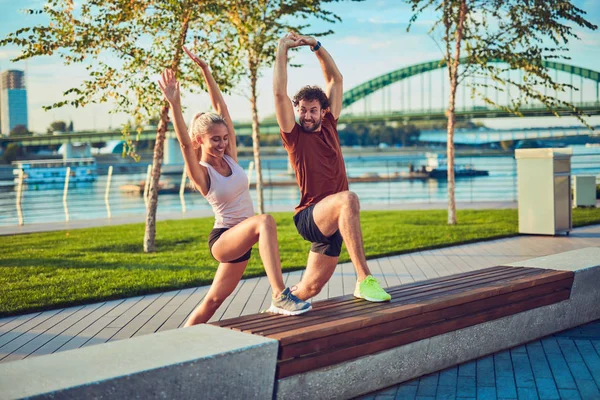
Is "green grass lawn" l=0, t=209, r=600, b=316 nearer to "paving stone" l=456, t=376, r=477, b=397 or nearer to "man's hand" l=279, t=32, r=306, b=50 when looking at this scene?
"man's hand" l=279, t=32, r=306, b=50

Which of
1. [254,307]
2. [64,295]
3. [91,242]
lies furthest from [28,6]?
[254,307]

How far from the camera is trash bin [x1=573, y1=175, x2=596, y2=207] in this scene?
14.7 metres

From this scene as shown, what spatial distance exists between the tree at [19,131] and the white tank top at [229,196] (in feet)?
163

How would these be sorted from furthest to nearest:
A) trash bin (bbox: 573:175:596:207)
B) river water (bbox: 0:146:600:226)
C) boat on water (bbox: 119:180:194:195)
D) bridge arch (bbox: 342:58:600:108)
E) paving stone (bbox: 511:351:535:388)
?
bridge arch (bbox: 342:58:600:108) → boat on water (bbox: 119:180:194:195) → river water (bbox: 0:146:600:226) → trash bin (bbox: 573:175:596:207) → paving stone (bbox: 511:351:535:388)

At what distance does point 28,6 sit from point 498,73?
7.80 metres

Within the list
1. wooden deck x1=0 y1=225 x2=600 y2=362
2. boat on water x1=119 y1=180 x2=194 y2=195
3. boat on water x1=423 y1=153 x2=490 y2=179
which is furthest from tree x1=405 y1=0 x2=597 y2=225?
boat on water x1=423 y1=153 x2=490 y2=179

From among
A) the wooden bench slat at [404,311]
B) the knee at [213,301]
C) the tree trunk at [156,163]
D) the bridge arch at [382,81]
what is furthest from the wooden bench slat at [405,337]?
the bridge arch at [382,81]

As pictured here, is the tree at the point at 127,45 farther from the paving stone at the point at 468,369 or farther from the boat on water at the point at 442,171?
the boat on water at the point at 442,171

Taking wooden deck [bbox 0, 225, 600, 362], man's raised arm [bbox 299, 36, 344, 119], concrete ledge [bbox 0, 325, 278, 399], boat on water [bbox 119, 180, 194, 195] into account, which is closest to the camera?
concrete ledge [bbox 0, 325, 278, 399]

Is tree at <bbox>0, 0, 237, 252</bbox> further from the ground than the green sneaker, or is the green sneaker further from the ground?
tree at <bbox>0, 0, 237, 252</bbox>

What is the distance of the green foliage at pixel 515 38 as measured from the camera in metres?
12.0

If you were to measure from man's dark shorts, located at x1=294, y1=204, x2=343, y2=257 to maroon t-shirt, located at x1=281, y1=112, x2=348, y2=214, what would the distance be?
9cm

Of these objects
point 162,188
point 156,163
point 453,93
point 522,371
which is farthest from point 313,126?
point 162,188

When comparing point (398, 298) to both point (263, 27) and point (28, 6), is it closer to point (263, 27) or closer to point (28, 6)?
point (28, 6)
